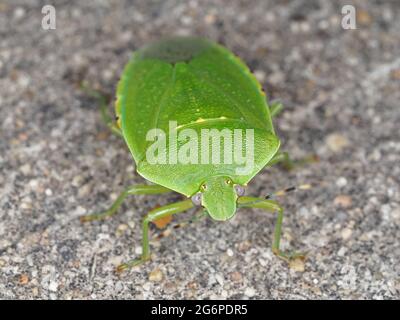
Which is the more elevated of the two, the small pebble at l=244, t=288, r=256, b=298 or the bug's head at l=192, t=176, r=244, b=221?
the bug's head at l=192, t=176, r=244, b=221

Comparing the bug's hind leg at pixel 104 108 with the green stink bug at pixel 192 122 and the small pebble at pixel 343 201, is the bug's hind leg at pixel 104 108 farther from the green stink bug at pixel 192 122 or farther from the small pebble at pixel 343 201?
the small pebble at pixel 343 201

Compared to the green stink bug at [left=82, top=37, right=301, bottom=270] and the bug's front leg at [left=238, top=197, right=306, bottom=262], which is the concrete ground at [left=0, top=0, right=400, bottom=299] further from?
the green stink bug at [left=82, top=37, right=301, bottom=270]

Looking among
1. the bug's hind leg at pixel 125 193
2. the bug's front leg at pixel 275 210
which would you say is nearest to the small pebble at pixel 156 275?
the bug's hind leg at pixel 125 193

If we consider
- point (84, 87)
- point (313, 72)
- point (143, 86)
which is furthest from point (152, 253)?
point (313, 72)

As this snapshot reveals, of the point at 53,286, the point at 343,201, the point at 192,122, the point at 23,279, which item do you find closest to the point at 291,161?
the point at 343,201

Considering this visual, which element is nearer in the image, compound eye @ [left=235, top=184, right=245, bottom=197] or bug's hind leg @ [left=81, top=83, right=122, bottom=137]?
compound eye @ [left=235, top=184, right=245, bottom=197]

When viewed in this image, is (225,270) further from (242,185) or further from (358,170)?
(358,170)

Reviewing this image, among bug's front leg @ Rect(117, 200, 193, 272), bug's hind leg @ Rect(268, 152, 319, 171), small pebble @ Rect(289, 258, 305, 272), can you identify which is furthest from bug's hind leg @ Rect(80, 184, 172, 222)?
small pebble @ Rect(289, 258, 305, 272)

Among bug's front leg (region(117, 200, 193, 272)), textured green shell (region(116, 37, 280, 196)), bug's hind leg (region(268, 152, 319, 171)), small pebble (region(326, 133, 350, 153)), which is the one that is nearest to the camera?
textured green shell (region(116, 37, 280, 196))
